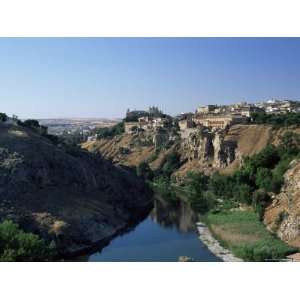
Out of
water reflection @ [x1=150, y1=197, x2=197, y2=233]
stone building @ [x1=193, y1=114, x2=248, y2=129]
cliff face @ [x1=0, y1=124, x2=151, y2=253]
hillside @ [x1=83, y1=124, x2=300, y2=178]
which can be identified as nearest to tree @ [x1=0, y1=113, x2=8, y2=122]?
cliff face @ [x1=0, y1=124, x2=151, y2=253]

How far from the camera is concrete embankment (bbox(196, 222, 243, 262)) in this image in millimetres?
24239

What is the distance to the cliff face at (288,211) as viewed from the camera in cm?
2598

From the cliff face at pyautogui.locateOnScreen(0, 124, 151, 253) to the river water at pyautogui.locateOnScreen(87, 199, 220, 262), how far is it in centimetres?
129

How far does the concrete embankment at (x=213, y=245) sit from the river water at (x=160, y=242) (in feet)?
0.91

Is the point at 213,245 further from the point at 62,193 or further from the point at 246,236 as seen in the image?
the point at 62,193

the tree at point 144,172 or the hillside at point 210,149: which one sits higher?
the hillside at point 210,149

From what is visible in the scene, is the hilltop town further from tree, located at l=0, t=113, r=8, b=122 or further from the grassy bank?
the grassy bank

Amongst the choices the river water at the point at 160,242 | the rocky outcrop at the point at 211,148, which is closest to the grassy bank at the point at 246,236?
the river water at the point at 160,242

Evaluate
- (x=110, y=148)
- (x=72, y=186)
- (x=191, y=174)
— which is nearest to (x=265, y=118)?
(x=191, y=174)

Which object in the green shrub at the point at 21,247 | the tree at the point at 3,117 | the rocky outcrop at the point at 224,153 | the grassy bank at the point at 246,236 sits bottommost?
the grassy bank at the point at 246,236

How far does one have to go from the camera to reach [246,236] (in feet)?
88.7

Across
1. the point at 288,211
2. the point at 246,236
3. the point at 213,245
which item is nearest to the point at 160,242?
the point at 213,245

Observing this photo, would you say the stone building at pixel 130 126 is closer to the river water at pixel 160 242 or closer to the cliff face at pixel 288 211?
the river water at pixel 160 242

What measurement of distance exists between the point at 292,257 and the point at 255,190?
1260 centimetres
